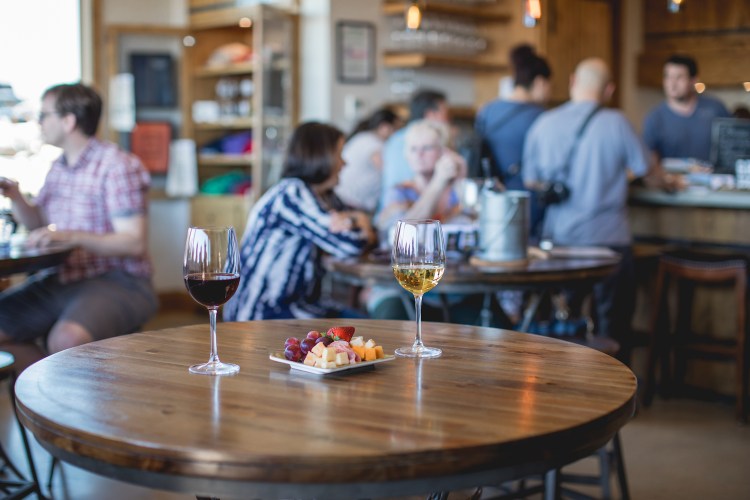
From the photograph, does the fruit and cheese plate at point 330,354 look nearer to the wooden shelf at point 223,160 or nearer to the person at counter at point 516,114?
the person at counter at point 516,114

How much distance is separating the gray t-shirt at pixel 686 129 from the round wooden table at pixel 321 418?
4871 millimetres

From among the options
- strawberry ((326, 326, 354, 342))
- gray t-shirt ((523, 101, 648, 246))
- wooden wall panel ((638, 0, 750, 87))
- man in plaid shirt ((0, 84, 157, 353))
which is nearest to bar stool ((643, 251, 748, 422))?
gray t-shirt ((523, 101, 648, 246))

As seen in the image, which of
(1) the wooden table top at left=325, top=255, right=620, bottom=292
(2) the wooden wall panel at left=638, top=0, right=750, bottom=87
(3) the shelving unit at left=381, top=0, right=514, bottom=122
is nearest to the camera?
(1) the wooden table top at left=325, top=255, right=620, bottom=292

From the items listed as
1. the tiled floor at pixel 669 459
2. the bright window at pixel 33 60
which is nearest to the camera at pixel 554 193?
the tiled floor at pixel 669 459

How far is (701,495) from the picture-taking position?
3281mm

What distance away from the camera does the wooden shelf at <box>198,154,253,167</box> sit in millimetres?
6938

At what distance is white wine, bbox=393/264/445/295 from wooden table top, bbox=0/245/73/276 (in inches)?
66.8

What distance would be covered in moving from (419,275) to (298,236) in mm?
1590

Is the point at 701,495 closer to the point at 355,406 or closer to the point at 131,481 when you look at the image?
the point at 355,406

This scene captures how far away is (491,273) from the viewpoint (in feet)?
9.52

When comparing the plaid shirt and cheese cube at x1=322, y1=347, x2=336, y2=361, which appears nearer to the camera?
cheese cube at x1=322, y1=347, x2=336, y2=361

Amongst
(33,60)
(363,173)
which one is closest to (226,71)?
(33,60)

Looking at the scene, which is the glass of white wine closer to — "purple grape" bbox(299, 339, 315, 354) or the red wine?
"purple grape" bbox(299, 339, 315, 354)

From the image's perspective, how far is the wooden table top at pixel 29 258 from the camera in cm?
294
